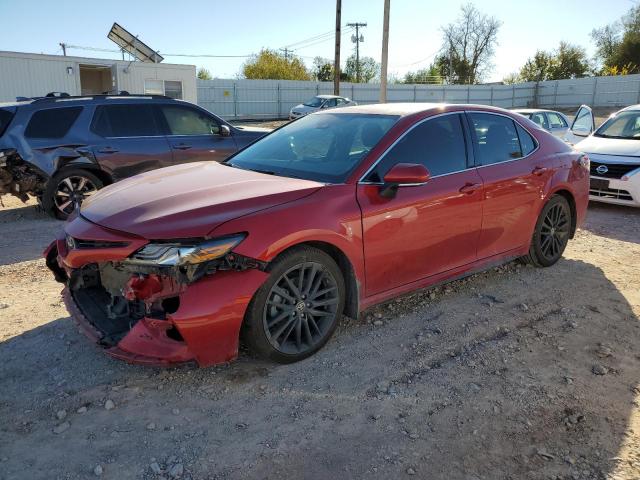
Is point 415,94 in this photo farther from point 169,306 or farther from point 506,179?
point 169,306

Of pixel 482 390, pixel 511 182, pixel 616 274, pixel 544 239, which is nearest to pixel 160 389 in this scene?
pixel 482 390

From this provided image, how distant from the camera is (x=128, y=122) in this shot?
7812mm

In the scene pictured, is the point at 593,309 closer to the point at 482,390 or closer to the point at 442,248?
the point at 442,248

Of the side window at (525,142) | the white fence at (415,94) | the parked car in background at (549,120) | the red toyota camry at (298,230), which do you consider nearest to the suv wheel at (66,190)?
the red toyota camry at (298,230)

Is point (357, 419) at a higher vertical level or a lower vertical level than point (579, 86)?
lower

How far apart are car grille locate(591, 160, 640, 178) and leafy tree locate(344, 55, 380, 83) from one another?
6671 centimetres

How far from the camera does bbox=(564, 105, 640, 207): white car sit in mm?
8062

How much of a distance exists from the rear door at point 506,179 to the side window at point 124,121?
16.9 ft

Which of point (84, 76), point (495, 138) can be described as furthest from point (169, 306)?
point (84, 76)

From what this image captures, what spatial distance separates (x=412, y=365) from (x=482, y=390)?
0.48 metres

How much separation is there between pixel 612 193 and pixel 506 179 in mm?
4630

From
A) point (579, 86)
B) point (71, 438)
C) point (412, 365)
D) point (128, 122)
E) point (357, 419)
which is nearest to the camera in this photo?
point (71, 438)

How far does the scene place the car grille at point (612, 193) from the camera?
809cm

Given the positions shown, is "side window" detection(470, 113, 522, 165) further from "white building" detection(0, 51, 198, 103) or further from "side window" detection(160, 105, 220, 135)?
"white building" detection(0, 51, 198, 103)
